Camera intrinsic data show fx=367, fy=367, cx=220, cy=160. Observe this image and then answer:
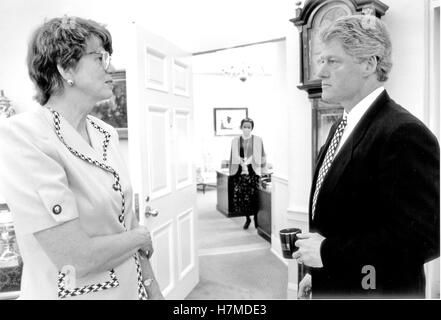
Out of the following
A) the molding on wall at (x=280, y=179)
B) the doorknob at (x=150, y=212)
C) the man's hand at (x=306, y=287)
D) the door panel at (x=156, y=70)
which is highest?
the door panel at (x=156, y=70)

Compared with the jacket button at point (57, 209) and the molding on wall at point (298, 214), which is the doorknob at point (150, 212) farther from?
the jacket button at point (57, 209)

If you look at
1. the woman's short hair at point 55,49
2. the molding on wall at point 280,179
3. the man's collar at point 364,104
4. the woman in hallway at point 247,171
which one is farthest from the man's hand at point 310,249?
the woman in hallway at point 247,171

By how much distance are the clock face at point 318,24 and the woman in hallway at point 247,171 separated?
1.69 meters

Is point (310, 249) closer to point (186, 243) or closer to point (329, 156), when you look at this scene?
point (329, 156)

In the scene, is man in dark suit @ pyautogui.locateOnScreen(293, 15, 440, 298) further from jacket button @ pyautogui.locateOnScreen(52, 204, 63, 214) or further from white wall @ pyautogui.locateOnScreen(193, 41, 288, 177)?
white wall @ pyautogui.locateOnScreen(193, 41, 288, 177)

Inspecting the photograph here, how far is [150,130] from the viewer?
1.31 metres

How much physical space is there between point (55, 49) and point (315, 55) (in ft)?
2.74

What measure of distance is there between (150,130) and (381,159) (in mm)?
914

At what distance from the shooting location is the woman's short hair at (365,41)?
0.60 m

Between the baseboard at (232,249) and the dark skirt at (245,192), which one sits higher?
the dark skirt at (245,192)

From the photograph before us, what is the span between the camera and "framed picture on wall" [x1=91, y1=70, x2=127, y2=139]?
1.55 metres

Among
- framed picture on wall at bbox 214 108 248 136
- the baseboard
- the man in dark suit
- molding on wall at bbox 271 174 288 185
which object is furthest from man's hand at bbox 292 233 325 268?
framed picture on wall at bbox 214 108 248 136

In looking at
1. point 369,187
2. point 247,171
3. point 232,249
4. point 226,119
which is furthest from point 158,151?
point 226,119

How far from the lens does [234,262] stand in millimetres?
2057
